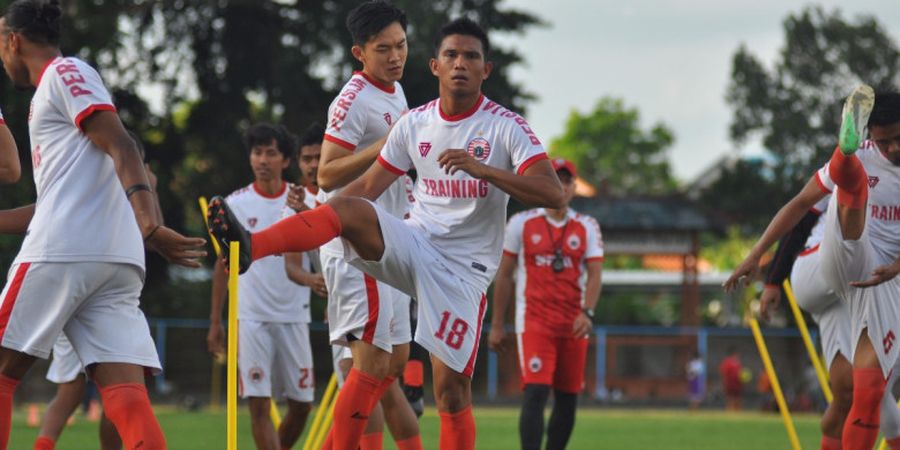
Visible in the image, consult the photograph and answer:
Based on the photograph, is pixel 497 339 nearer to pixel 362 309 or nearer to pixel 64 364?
pixel 64 364

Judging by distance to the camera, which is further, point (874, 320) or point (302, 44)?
point (302, 44)

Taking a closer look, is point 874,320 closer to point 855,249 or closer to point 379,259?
point 855,249

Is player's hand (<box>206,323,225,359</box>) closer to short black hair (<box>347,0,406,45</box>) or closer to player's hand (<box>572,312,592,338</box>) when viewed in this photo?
player's hand (<box>572,312,592,338</box>)

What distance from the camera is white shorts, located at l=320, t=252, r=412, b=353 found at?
7855 millimetres

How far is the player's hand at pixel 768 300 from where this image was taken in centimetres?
968

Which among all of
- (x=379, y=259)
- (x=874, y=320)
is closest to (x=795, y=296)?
(x=874, y=320)

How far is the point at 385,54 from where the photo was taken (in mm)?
8359

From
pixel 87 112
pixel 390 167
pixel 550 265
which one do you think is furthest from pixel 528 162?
pixel 550 265

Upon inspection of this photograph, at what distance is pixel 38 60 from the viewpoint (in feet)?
20.8

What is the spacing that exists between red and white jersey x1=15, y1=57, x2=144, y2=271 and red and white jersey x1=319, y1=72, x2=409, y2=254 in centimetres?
206

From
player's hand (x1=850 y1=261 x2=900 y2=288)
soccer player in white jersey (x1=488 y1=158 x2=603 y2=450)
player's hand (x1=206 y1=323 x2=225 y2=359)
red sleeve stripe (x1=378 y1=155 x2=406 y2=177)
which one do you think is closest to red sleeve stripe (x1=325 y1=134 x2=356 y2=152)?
red sleeve stripe (x1=378 y1=155 x2=406 y2=177)

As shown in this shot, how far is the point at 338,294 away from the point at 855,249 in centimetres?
320

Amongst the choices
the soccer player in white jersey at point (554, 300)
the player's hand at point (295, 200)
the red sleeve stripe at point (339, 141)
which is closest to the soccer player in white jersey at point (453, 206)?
the red sleeve stripe at point (339, 141)

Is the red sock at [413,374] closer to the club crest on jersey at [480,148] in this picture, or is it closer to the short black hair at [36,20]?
the club crest on jersey at [480,148]
